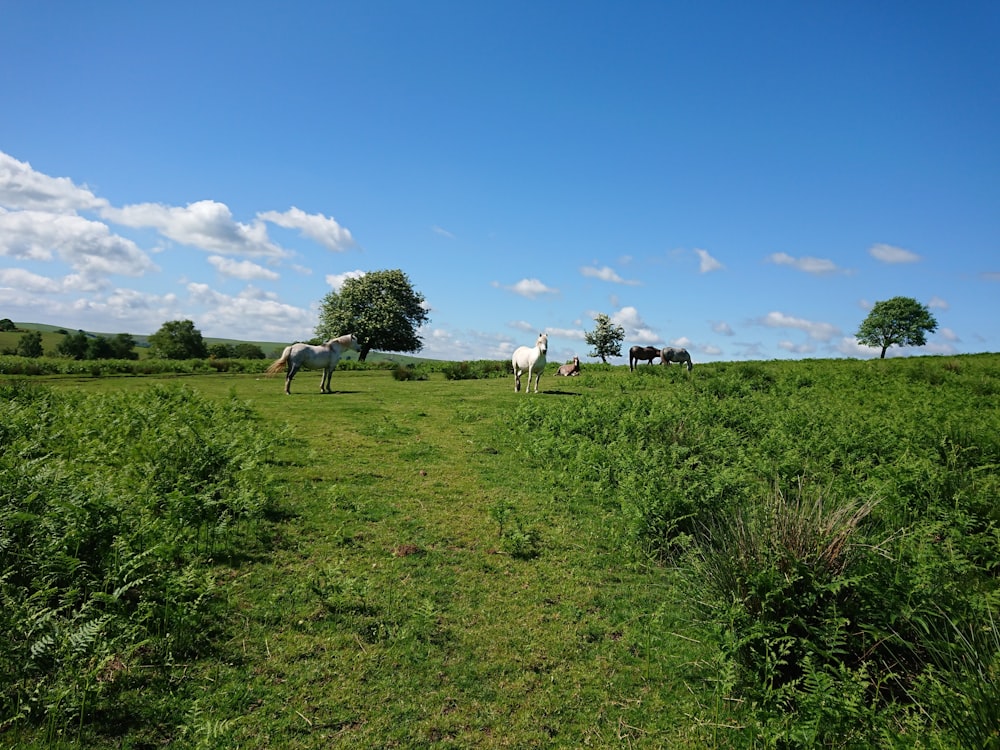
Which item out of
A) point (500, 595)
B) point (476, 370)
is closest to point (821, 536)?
point (500, 595)

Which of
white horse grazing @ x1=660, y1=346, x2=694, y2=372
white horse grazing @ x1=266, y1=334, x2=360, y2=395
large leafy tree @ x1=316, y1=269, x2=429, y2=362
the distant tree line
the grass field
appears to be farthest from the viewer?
large leafy tree @ x1=316, y1=269, x2=429, y2=362

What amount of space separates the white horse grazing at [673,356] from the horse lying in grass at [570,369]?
16.0ft

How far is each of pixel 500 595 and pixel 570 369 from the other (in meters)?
25.1

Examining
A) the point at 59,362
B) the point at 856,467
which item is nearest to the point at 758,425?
the point at 856,467

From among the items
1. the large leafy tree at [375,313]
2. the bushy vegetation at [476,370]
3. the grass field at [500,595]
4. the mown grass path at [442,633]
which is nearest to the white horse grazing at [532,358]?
the grass field at [500,595]

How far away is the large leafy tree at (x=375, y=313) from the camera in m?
56.1

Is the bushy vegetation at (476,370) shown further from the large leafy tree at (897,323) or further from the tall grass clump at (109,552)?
the large leafy tree at (897,323)

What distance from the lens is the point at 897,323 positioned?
6581 centimetres

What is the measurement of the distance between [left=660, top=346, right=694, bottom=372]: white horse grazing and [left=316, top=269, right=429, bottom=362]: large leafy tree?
3485cm

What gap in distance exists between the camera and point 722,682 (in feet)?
15.2

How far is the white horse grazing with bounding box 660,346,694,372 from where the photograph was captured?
94.6ft

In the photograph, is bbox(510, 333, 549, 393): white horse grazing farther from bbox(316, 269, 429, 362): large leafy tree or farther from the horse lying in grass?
bbox(316, 269, 429, 362): large leafy tree

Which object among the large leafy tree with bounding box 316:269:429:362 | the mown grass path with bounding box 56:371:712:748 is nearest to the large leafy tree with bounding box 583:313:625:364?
the large leafy tree with bounding box 316:269:429:362

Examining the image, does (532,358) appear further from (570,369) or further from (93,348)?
(93,348)
